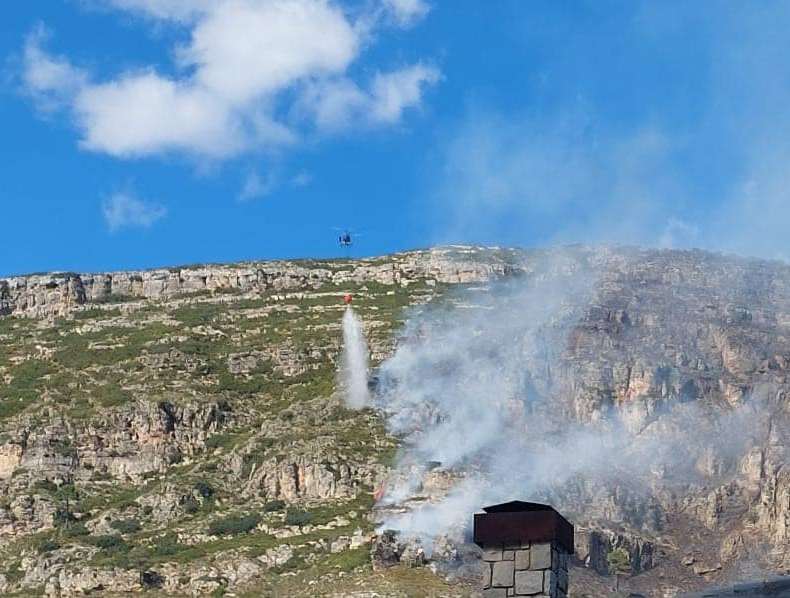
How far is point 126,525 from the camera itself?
120 metres

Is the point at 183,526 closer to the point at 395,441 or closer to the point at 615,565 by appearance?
the point at 395,441

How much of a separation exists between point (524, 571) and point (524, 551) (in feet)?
1.07

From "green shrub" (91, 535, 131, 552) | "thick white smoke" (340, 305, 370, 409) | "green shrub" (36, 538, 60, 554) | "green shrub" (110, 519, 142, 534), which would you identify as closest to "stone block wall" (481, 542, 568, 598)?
"green shrub" (91, 535, 131, 552)

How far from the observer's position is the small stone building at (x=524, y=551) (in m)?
28.8

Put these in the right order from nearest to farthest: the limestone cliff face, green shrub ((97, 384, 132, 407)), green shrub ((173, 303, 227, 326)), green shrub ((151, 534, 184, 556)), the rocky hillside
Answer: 1. the rocky hillside
2. green shrub ((151, 534, 184, 556))
3. green shrub ((97, 384, 132, 407))
4. green shrub ((173, 303, 227, 326))
5. the limestone cliff face

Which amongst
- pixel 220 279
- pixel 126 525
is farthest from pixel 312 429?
pixel 220 279

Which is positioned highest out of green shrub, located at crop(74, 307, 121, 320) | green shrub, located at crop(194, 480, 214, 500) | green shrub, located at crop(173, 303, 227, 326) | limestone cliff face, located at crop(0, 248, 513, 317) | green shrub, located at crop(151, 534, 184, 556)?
limestone cliff face, located at crop(0, 248, 513, 317)

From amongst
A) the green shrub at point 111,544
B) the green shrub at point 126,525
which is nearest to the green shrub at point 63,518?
the green shrub at point 126,525

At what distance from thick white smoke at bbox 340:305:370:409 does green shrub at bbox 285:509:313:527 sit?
63.4 feet

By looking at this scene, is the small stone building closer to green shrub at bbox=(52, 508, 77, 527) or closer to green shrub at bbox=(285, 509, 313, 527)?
green shrub at bbox=(285, 509, 313, 527)

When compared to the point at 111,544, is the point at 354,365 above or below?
above

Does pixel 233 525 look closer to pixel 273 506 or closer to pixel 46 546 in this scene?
pixel 273 506

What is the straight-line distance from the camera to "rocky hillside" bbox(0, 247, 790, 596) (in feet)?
371

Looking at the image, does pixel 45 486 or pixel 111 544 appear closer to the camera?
pixel 111 544
